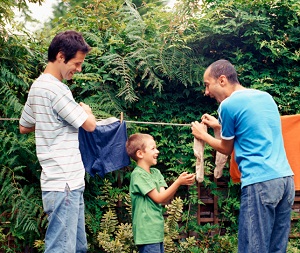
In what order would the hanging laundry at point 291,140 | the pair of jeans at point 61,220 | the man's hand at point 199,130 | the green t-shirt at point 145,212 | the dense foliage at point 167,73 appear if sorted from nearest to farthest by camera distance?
the pair of jeans at point 61,220
the green t-shirt at point 145,212
the man's hand at point 199,130
the hanging laundry at point 291,140
the dense foliage at point 167,73

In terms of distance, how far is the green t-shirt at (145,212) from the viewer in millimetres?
3082

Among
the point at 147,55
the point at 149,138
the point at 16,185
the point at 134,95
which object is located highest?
the point at 147,55

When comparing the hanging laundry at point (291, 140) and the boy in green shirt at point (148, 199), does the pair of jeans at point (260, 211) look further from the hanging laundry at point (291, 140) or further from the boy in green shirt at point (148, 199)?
the hanging laundry at point (291, 140)

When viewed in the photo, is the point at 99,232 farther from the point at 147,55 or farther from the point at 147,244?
the point at 147,55

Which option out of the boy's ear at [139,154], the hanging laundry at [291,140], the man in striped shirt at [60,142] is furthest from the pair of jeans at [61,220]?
the hanging laundry at [291,140]

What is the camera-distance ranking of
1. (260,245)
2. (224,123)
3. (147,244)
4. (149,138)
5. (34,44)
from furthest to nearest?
(34,44)
(149,138)
(147,244)
(224,123)
(260,245)

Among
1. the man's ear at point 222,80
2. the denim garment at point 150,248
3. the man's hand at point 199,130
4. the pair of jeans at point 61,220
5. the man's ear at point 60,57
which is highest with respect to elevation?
the man's ear at point 60,57

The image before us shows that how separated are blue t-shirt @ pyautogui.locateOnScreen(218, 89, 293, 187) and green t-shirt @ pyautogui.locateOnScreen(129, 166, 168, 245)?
717 millimetres

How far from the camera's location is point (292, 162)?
3670 millimetres

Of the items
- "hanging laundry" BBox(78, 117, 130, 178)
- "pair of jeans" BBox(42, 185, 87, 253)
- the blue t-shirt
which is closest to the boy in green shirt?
"hanging laundry" BBox(78, 117, 130, 178)

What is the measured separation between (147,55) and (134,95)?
416 mm

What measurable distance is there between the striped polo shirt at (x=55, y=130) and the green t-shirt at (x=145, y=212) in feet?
2.10

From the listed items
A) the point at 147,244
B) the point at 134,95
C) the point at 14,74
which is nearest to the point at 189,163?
the point at 134,95

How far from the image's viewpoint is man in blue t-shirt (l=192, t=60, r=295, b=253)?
2621mm
